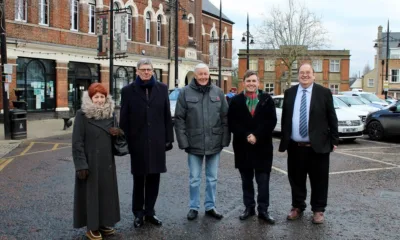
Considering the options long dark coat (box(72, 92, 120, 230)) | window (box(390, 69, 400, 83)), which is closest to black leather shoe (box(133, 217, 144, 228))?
long dark coat (box(72, 92, 120, 230))

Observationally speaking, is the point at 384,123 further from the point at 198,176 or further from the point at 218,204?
the point at 198,176

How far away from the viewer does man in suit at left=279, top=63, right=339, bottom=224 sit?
17.0 ft

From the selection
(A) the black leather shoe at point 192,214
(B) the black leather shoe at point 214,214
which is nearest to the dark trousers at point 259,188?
(B) the black leather shoe at point 214,214

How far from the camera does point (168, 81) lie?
1312 inches

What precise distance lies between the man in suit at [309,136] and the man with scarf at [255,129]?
0.29m

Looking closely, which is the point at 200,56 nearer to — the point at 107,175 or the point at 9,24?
the point at 9,24

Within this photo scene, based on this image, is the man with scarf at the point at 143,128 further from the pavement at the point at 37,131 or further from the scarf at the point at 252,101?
the pavement at the point at 37,131

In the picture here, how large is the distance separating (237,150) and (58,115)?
1953 cm

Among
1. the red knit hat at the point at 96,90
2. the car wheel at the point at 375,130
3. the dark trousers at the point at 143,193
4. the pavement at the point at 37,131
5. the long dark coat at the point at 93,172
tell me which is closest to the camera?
the long dark coat at the point at 93,172

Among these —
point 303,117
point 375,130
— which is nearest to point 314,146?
point 303,117

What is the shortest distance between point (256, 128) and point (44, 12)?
20430mm

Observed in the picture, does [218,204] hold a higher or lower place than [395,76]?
lower

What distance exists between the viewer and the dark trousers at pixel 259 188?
5.26 meters

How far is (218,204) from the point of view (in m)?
5.99
